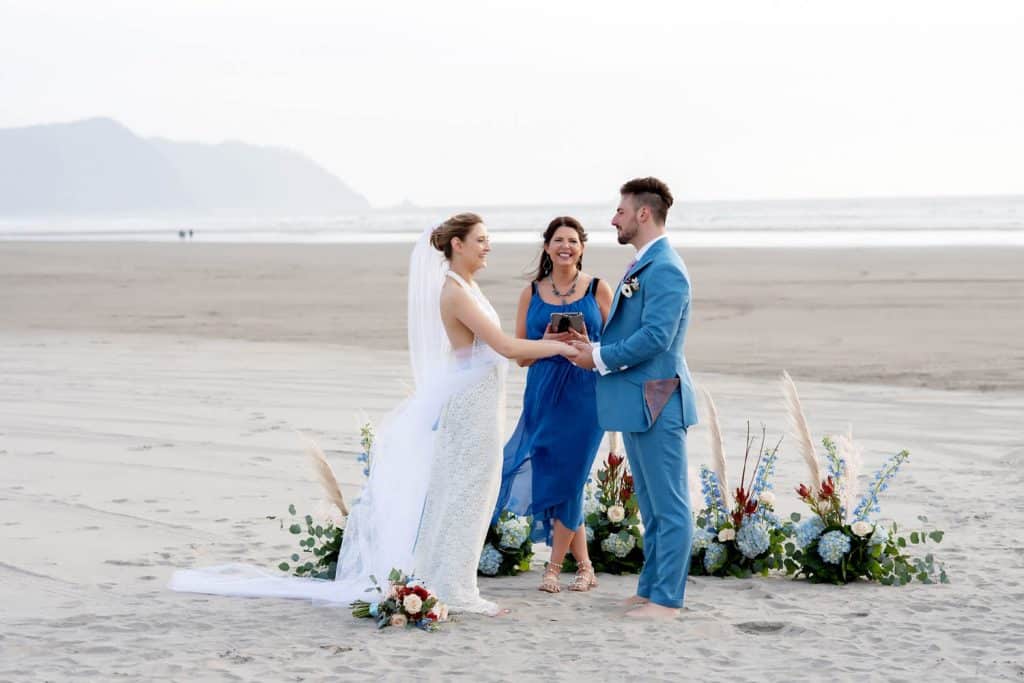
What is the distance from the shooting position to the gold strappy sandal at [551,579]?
6590mm

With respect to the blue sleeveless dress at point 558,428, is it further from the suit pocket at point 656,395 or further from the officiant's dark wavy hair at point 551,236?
the suit pocket at point 656,395

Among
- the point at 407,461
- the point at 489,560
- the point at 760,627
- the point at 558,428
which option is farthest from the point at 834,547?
the point at 407,461

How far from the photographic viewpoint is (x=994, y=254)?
3266 cm

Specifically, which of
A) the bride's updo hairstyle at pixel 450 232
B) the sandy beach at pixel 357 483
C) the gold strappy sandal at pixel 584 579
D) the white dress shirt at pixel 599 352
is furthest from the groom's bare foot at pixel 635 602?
the bride's updo hairstyle at pixel 450 232

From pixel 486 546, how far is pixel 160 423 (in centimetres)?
525

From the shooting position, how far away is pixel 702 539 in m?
6.90

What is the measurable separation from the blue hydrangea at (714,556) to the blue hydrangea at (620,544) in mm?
438

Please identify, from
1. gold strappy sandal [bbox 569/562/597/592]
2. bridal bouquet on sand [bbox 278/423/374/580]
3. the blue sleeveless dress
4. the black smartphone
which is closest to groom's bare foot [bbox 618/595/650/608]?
gold strappy sandal [bbox 569/562/597/592]

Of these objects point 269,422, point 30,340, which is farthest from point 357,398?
point 30,340

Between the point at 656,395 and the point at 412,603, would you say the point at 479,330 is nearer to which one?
the point at 656,395

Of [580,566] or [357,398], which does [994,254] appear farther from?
[580,566]

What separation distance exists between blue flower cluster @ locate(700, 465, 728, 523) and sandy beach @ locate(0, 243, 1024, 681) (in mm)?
421

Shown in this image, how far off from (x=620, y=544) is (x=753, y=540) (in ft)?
2.45

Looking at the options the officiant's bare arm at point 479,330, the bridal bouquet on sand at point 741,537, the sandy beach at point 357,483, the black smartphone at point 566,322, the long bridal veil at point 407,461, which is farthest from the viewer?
the bridal bouquet on sand at point 741,537
